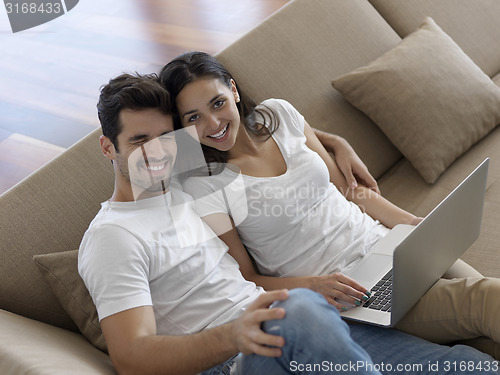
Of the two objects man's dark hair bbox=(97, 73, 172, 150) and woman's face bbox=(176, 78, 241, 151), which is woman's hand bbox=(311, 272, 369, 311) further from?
man's dark hair bbox=(97, 73, 172, 150)

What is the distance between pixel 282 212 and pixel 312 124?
522 mm

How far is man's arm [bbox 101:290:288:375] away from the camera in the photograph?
121 centimetres

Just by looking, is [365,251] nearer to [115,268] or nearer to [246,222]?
[246,222]

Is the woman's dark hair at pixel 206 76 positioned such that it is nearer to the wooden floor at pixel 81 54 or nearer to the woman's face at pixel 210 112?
the woman's face at pixel 210 112

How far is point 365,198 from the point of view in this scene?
1839 millimetres

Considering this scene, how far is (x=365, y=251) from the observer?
5.50 feet

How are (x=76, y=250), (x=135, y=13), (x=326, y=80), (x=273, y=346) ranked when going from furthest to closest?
(x=135, y=13) < (x=326, y=80) < (x=76, y=250) < (x=273, y=346)

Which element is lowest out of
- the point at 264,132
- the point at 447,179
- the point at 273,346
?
the point at 447,179

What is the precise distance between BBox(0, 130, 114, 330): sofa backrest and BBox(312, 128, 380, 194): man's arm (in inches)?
25.5

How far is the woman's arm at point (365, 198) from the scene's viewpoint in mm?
1785

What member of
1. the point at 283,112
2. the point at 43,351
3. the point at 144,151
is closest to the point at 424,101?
the point at 283,112

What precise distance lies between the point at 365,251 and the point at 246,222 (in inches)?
12.9

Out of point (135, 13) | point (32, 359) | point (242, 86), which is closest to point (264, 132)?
point (242, 86)

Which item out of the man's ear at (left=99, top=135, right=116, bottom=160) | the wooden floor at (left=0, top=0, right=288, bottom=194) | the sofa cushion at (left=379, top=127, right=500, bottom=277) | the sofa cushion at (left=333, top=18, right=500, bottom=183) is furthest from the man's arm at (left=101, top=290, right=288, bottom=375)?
the wooden floor at (left=0, top=0, right=288, bottom=194)
